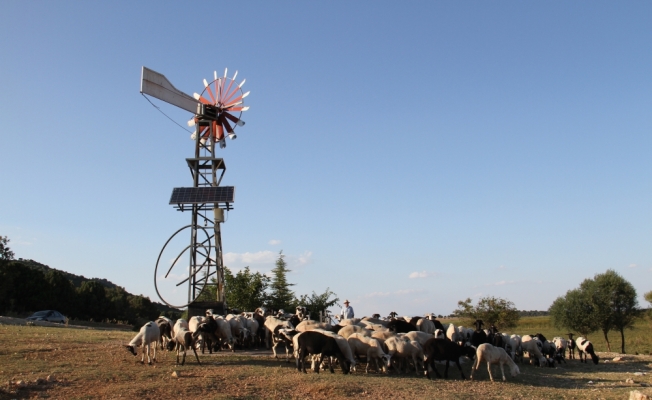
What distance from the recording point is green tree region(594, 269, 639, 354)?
46.9 meters

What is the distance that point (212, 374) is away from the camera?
1453 centimetres

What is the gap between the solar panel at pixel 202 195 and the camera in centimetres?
2961

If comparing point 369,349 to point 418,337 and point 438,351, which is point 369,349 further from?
point 418,337

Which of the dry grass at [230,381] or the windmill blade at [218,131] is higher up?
the windmill blade at [218,131]

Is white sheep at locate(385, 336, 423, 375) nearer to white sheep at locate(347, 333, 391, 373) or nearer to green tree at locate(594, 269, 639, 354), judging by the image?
white sheep at locate(347, 333, 391, 373)

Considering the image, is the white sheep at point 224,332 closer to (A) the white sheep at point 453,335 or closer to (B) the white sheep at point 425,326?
(B) the white sheep at point 425,326

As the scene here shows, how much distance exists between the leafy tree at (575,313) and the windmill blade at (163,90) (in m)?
38.0

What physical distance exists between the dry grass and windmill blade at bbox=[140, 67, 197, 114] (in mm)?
17504

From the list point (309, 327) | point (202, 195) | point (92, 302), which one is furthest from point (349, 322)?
point (92, 302)

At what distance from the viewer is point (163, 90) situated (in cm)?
3256

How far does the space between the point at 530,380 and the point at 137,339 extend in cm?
1233

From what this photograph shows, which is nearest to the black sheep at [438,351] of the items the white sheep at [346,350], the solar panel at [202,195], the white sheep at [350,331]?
the white sheep at [346,350]

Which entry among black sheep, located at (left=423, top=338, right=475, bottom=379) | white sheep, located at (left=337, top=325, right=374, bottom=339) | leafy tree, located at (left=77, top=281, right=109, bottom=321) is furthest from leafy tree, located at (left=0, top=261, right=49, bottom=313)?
black sheep, located at (left=423, top=338, right=475, bottom=379)

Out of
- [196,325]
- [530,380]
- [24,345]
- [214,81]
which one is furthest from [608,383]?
[214,81]
